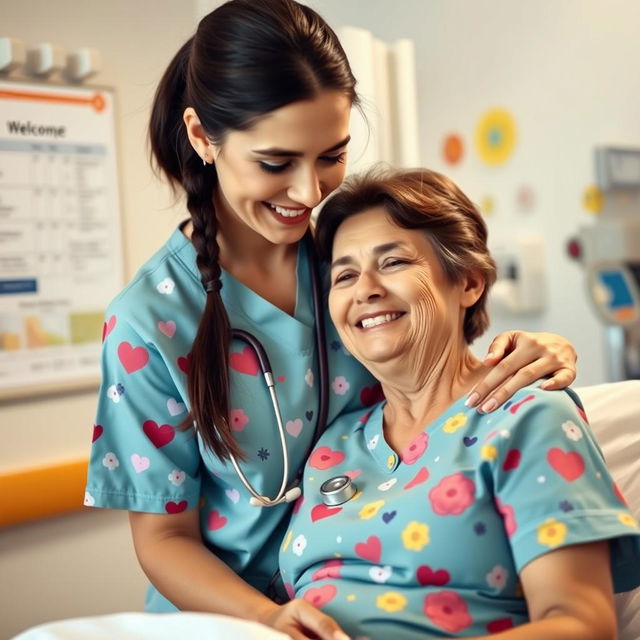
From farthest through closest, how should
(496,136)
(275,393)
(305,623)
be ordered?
(496,136)
(275,393)
(305,623)

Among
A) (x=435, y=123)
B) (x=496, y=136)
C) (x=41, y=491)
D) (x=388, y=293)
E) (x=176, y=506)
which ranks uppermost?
(x=435, y=123)

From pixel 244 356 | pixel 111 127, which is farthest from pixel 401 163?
pixel 244 356

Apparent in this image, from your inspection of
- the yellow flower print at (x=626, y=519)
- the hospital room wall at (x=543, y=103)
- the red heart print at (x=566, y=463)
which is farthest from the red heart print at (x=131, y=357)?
the hospital room wall at (x=543, y=103)

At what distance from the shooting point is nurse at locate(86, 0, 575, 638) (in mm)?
1432

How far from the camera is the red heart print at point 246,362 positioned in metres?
1.61

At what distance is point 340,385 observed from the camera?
1699mm

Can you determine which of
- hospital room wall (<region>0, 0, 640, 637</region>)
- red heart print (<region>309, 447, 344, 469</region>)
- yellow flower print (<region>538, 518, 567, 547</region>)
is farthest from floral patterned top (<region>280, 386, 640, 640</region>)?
hospital room wall (<region>0, 0, 640, 637</region>)

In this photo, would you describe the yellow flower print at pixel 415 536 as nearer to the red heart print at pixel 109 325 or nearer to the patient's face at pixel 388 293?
the patient's face at pixel 388 293

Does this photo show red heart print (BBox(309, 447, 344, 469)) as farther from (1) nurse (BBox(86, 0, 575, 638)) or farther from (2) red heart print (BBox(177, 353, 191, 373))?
(2) red heart print (BBox(177, 353, 191, 373))

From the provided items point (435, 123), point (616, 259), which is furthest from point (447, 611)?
point (435, 123)

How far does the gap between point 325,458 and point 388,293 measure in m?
0.32

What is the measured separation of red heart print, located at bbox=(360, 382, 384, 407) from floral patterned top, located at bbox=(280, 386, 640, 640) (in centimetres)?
32

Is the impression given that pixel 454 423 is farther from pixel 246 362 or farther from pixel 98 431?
pixel 98 431

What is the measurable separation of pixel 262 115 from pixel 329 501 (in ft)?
2.10
